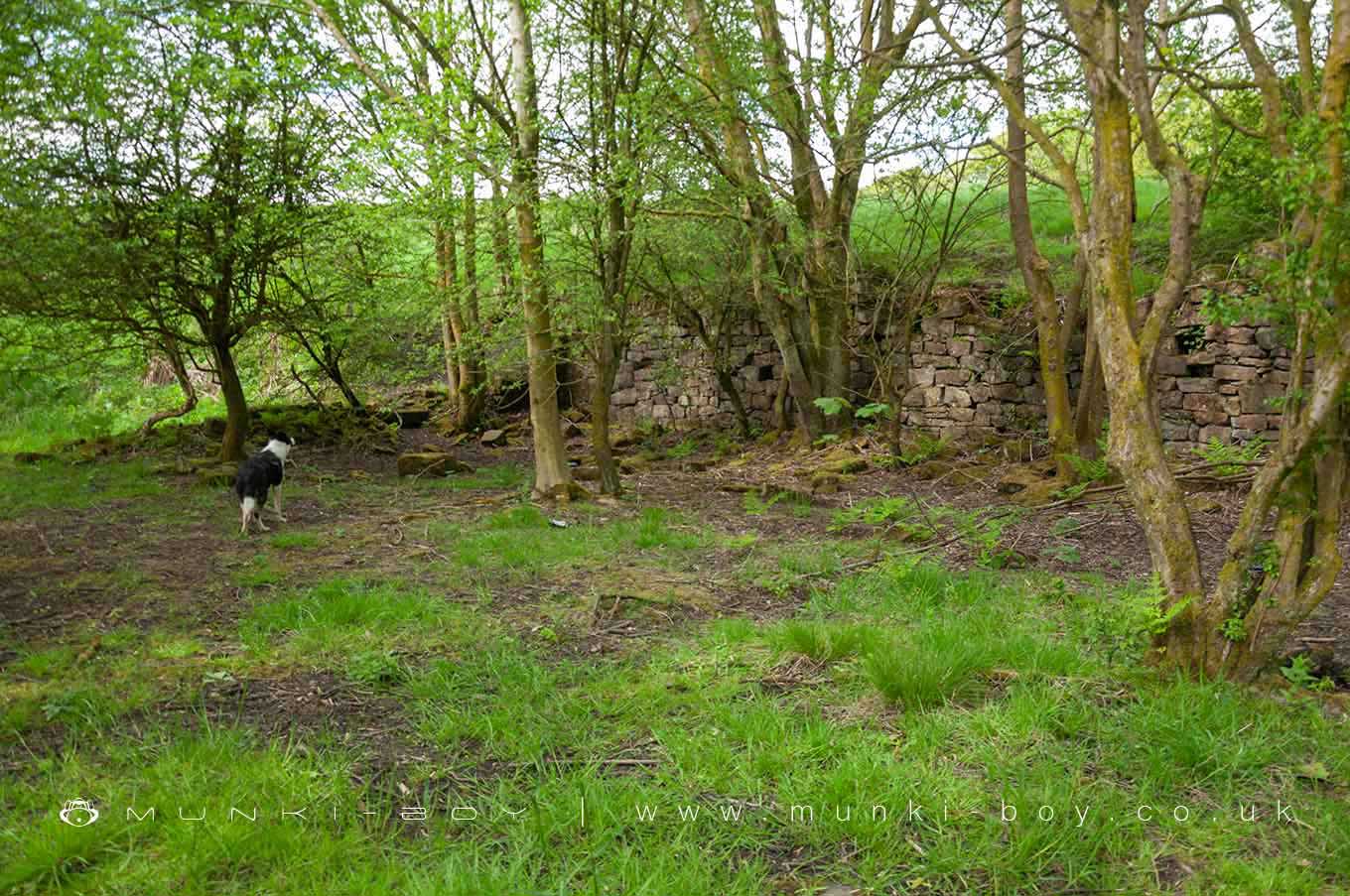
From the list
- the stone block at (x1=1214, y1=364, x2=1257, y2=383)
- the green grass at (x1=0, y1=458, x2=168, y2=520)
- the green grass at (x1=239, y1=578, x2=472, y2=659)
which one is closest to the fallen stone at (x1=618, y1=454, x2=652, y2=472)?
the green grass at (x1=0, y1=458, x2=168, y2=520)

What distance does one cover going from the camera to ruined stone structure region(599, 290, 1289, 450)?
988cm

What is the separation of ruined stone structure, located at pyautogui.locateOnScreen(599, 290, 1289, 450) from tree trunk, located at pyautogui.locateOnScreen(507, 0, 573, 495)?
5.11 m

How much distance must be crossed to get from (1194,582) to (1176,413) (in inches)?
313

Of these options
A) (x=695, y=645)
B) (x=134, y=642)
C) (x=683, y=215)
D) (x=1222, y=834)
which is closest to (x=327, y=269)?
(x=683, y=215)

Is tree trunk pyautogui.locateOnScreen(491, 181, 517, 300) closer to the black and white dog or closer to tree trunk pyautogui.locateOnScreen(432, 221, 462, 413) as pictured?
tree trunk pyautogui.locateOnScreen(432, 221, 462, 413)

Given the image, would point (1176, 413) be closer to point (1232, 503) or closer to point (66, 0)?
point (1232, 503)

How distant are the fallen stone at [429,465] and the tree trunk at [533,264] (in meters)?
2.58

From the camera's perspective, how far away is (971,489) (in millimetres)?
9328

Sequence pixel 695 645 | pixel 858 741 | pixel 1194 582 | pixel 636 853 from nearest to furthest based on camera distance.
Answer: pixel 636 853 → pixel 858 741 → pixel 1194 582 → pixel 695 645

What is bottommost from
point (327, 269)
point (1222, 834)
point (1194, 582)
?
point (1222, 834)

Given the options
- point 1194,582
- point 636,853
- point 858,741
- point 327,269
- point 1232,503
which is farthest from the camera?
point 327,269

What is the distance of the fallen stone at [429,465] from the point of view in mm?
11234

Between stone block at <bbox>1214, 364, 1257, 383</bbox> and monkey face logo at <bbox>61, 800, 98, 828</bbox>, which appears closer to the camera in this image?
monkey face logo at <bbox>61, 800, 98, 828</bbox>

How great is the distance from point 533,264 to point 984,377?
6521mm
